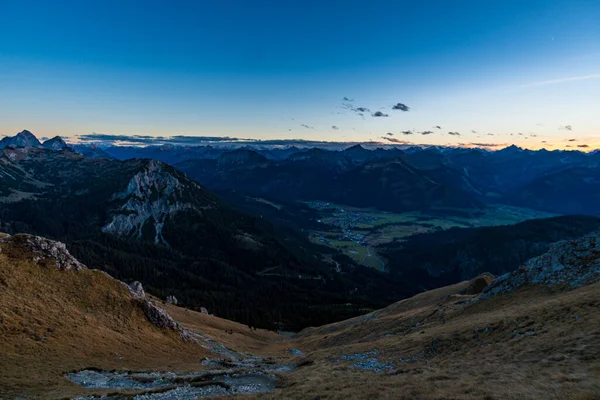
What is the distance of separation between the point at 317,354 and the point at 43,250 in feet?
207

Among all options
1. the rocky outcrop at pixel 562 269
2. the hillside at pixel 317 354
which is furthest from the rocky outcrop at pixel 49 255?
the rocky outcrop at pixel 562 269

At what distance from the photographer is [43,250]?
68375 millimetres

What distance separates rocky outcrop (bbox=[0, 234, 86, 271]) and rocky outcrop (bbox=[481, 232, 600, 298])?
96.1 meters

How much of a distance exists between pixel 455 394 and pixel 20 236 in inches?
3335

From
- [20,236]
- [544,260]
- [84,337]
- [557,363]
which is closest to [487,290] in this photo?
[544,260]

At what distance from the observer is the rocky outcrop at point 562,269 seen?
203ft

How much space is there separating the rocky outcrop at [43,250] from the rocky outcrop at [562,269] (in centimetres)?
9613

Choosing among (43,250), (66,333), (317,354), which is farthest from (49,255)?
(317,354)

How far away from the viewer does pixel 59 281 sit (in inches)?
2559

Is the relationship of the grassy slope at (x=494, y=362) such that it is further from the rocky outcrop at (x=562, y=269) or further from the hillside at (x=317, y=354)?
the rocky outcrop at (x=562, y=269)

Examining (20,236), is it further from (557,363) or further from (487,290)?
(487,290)

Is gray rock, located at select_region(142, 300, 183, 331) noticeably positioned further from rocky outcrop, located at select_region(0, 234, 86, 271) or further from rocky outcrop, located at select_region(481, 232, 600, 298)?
rocky outcrop, located at select_region(481, 232, 600, 298)

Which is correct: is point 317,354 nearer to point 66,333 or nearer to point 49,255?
point 66,333

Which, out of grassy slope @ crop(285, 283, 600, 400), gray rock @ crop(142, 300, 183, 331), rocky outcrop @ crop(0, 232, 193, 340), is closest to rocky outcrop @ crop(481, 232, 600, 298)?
grassy slope @ crop(285, 283, 600, 400)
